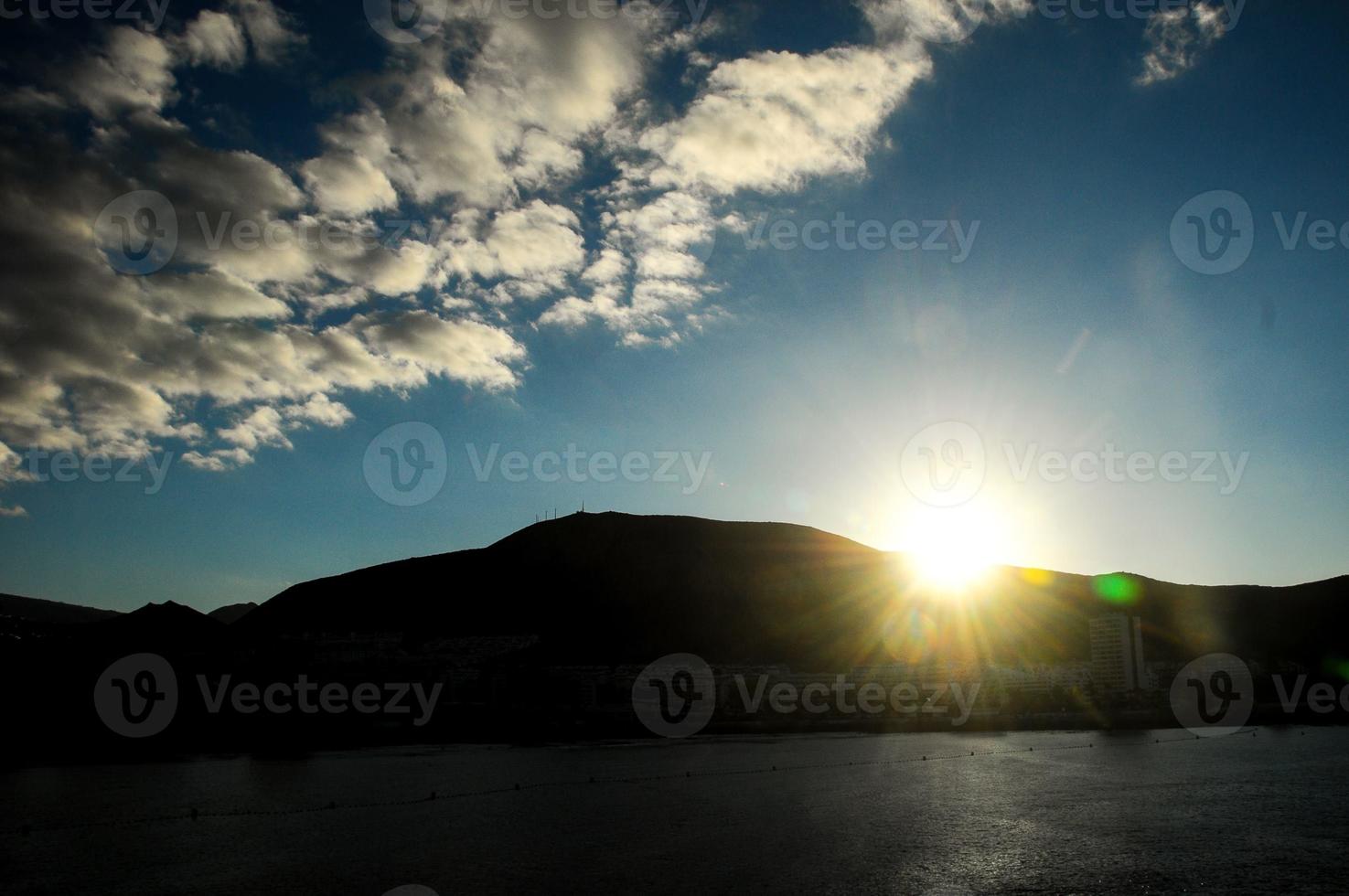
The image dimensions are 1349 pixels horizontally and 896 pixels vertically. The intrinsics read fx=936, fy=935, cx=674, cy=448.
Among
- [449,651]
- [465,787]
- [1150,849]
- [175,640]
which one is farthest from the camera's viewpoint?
[449,651]

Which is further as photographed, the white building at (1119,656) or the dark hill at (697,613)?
the dark hill at (697,613)

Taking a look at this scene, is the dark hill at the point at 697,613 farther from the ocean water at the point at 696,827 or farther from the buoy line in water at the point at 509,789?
the ocean water at the point at 696,827

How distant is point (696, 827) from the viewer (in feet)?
112

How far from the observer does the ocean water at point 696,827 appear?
24859 mm

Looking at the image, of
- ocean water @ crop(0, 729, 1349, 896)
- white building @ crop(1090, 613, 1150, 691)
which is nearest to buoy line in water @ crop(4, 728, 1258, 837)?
ocean water @ crop(0, 729, 1349, 896)

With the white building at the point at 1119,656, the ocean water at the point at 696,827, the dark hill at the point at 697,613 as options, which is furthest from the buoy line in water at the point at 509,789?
the dark hill at the point at 697,613

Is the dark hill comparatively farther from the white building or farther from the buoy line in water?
the buoy line in water

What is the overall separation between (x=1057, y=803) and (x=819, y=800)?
9.99 metres

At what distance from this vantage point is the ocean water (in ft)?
81.6

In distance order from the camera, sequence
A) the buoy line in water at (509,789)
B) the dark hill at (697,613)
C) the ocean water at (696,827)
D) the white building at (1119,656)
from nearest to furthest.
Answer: the ocean water at (696,827) < the buoy line in water at (509,789) < the white building at (1119,656) < the dark hill at (697,613)

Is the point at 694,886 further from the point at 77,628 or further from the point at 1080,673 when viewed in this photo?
the point at 1080,673

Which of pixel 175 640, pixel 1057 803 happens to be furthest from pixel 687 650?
pixel 1057 803

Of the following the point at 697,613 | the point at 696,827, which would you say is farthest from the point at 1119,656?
the point at 696,827

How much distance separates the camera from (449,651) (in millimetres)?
154625
